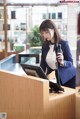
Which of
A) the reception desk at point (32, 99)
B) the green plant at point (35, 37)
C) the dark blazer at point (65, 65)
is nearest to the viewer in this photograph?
the reception desk at point (32, 99)

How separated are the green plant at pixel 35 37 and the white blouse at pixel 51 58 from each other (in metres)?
2.63

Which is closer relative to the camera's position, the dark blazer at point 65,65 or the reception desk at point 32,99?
the reception desk at point 32,99

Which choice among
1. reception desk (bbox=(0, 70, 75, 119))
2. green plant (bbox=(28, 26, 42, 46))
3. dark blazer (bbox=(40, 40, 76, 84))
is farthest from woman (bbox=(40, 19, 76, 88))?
green plant (bbox=(28, 26, 42, 46))

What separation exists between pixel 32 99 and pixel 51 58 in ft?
3.29

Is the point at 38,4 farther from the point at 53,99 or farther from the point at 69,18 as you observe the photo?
the point at 53,99

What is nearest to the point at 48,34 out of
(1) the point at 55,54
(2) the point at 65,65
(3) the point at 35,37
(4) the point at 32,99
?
(1) the point at 55,54

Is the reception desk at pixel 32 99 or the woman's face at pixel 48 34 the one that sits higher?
the woman's face at pixel 48 34

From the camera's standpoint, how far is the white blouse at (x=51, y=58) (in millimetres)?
2797

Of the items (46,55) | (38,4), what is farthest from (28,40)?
(46,55)

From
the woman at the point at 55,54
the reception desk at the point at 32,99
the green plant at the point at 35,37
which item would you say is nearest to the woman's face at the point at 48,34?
the woman at the point at 55,54

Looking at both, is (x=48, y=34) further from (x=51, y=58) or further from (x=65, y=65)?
(x=65, y=65)

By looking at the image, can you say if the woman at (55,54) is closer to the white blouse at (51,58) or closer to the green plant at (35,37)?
the white blouse at (51,58)

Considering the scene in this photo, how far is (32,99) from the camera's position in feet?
6.24

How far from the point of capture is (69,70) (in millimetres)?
2830
